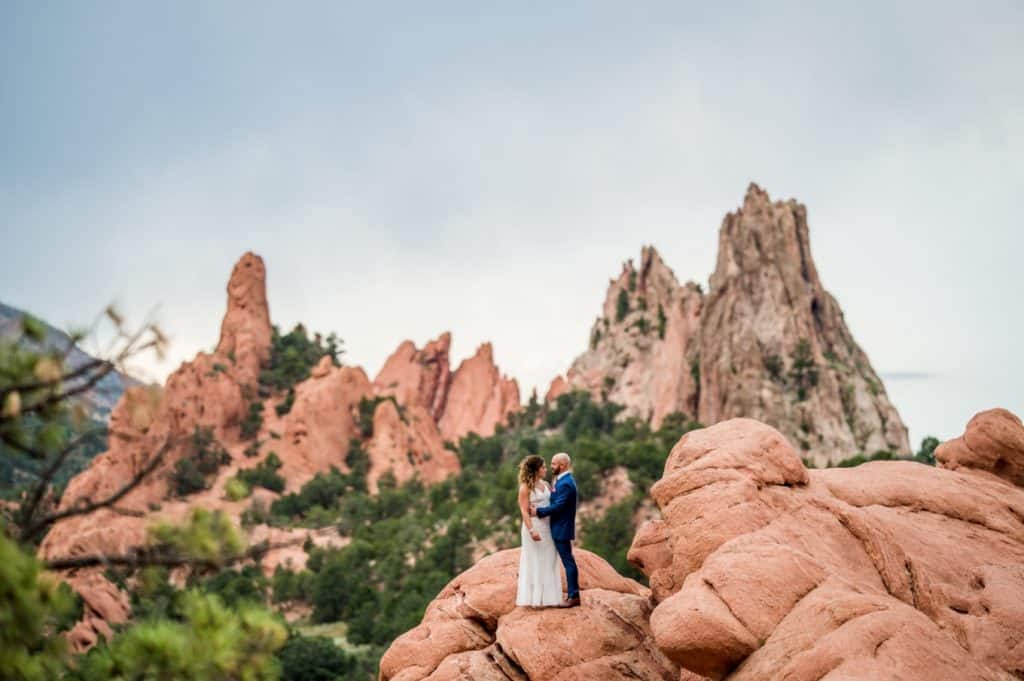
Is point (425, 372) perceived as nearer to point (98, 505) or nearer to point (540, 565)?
point (540, 565)

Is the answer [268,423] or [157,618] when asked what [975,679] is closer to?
[157,618]

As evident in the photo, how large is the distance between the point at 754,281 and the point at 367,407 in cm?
3590

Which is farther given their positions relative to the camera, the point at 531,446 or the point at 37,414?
the point at 531,446

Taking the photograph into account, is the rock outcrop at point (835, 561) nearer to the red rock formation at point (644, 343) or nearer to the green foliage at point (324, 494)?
the green foliage at point (324, 494)

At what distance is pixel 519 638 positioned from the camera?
11617mm

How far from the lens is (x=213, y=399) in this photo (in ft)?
238

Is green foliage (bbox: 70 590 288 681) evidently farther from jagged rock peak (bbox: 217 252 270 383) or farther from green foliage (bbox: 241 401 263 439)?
jagged rock peak (bbox: 217 252 270 383)

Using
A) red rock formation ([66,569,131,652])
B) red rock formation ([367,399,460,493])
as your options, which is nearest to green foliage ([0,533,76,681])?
red rock formation ([66,569,131,652])

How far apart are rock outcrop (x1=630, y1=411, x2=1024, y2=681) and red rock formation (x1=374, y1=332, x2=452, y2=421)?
3713 inches

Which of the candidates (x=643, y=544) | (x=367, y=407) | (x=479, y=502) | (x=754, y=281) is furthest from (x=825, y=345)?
(x=643, y=544)

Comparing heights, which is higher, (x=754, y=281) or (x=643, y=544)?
(x=754, y=281)

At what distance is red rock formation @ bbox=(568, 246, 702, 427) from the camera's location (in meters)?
77.7

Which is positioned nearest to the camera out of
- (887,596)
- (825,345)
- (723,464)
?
(887,596)

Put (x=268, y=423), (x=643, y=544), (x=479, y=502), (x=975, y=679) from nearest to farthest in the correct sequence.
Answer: (x=975, y=679) → (x=643, y=544) → (x=479, y=502) → (x=268, y=423)
